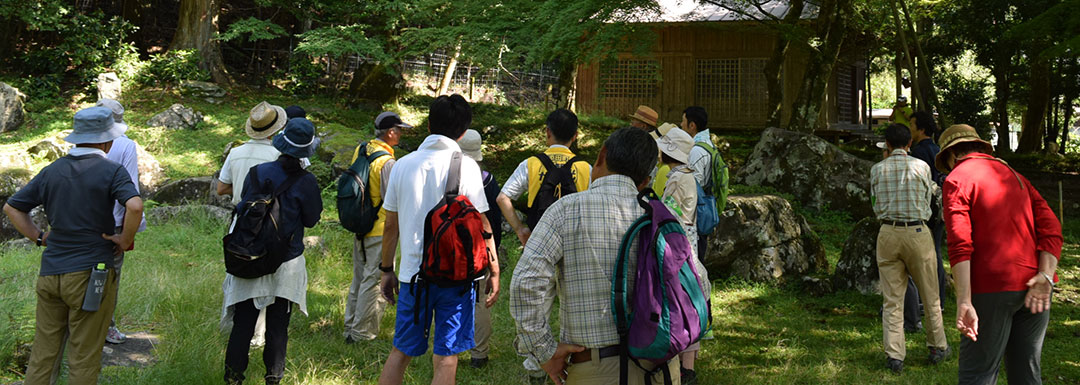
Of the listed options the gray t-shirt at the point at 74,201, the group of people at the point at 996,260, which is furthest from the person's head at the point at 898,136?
the gray t-shirt at the point at 74,201

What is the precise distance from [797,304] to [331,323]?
179 inches

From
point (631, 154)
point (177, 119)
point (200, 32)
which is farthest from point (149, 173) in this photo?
point (631, 154)

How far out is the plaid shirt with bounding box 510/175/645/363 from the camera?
274cm

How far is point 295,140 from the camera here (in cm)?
410

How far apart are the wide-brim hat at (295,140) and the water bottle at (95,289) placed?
3.70 ft

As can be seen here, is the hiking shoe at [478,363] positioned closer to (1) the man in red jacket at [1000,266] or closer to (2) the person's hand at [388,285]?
(2) the person's hand at [388,285]

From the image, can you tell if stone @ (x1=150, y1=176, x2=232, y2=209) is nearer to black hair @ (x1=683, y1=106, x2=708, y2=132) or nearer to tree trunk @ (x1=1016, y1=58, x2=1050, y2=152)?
black hair @ (x1=683, y1=106, x2=708, y2=132)

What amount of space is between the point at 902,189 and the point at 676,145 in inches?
71.2

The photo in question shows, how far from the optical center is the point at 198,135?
14664mm

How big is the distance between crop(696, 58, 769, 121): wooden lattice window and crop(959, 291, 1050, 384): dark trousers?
639 inches

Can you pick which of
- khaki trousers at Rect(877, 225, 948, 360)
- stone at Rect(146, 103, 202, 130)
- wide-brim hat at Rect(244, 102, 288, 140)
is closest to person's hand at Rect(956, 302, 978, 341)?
khaki trousers at Rect(877, 225, 948, 360)

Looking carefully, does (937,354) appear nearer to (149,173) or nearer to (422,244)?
(422,244)

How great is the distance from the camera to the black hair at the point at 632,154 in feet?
9.31

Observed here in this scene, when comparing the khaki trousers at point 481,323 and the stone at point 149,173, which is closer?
the khaki trousers at point 481,323
